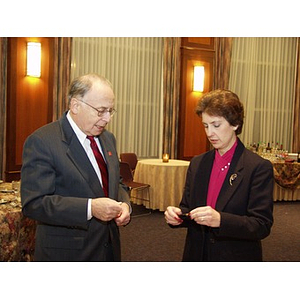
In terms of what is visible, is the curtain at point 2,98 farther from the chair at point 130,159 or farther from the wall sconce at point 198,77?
the wall sconce at point 198,77

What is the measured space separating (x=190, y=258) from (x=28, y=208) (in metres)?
0.86

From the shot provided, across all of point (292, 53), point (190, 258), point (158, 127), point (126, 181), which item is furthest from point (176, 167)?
point (292, 53)

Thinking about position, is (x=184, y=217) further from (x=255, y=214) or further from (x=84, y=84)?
(x=84, y=84)

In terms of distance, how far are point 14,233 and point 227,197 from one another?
1.56 metres

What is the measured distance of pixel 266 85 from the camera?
31.1 feet

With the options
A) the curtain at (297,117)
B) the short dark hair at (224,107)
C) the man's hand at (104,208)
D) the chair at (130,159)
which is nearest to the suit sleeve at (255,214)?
the short dark hair at (224,107)

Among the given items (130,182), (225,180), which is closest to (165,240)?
(130,182)

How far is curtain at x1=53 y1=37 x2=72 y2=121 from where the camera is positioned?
6.87m

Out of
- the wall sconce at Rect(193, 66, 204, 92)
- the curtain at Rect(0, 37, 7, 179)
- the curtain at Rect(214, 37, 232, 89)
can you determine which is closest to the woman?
the curtain at Rect(0, 37, 7, 179)

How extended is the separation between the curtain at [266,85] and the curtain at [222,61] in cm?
31

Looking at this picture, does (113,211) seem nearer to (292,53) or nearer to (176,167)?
(176,167)

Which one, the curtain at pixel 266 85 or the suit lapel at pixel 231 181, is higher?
the curtain at pixel 266 85

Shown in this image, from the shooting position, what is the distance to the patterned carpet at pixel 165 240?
4445 millimetres

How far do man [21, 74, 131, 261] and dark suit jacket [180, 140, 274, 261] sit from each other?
1.32 ft
